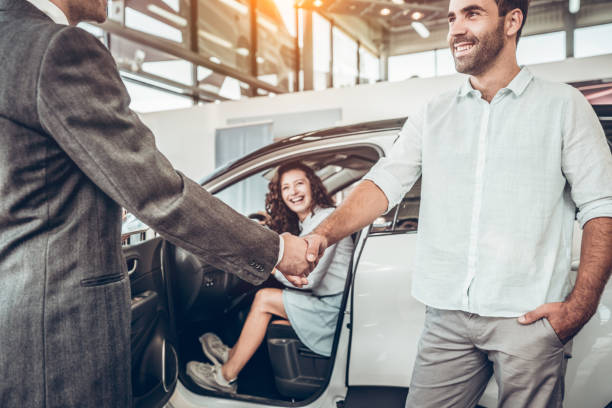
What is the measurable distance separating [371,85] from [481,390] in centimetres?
543

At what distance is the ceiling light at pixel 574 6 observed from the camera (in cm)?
956

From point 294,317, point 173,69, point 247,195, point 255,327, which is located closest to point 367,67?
point 173,69

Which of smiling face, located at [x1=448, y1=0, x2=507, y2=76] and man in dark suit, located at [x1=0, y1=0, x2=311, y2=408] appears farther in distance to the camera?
smiling face, located at [x1=448, y1=0, x2=507, y2=76]

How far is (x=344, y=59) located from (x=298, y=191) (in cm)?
911

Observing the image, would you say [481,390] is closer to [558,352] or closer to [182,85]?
[558,352]

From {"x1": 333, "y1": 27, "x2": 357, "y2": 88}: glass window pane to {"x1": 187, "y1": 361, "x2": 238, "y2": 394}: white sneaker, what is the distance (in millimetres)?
9021

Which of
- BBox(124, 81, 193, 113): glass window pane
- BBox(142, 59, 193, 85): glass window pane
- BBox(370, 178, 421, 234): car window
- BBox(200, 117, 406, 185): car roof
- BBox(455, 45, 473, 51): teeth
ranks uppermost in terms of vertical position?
BBox(142, 59, 193, 85): glass window pane

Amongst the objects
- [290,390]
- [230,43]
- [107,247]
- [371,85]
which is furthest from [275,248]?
[230,43]

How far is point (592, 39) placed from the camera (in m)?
9.09

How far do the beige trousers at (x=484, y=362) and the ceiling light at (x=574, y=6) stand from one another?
33.7 ft

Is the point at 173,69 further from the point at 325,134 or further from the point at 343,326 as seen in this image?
the point at 343,326

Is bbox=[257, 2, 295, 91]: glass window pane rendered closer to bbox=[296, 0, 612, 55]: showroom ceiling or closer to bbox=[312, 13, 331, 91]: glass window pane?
bbox=[312, 13, 331, 91]: glass window pane

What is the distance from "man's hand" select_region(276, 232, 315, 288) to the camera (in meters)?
1.42

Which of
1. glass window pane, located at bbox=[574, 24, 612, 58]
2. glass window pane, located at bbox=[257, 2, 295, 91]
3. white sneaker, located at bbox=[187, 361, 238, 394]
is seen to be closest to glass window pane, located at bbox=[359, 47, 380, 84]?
glass window pane, located at bbox=[257, 2, 295, 91]
